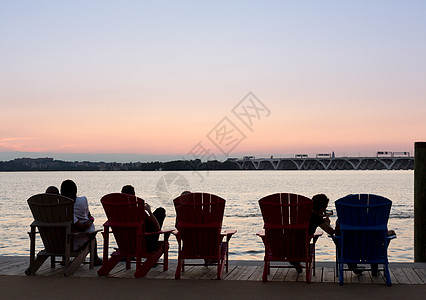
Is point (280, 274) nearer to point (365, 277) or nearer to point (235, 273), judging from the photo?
point (235, 273)

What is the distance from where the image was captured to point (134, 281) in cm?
664

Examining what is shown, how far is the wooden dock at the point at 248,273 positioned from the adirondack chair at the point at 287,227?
0.29 meters

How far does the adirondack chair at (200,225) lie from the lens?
6.84m

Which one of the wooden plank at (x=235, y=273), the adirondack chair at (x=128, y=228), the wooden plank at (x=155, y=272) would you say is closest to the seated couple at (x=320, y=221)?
the wooden plank at (x=235, y=273)

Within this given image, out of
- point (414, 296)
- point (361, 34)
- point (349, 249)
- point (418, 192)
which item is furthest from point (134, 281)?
point (361, 34)

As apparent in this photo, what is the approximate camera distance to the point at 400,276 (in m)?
6.89

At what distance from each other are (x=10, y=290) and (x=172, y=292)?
1778 millimetres

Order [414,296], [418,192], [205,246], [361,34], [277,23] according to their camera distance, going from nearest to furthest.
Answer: [414,296]
[205,246]
[418,192]
[277,23]
[361,34]

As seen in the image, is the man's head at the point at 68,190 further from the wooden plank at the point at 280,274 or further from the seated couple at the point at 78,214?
the wooden plank at the point at 280,274

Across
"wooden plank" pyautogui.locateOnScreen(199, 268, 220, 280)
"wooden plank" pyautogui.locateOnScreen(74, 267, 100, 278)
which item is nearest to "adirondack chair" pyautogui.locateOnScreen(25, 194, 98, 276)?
"wooden plank" pyautogui.locateOnScreen(74, 267, 100, 278)

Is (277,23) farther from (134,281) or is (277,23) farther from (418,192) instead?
(134,281)

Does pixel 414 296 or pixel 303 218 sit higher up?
pixel 303 218

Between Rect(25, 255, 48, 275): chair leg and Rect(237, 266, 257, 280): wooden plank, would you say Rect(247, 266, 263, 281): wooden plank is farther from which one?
Rect(25, 255, 48, 275): chair leg

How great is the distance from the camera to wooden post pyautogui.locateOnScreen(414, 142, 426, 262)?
802 centimetres
